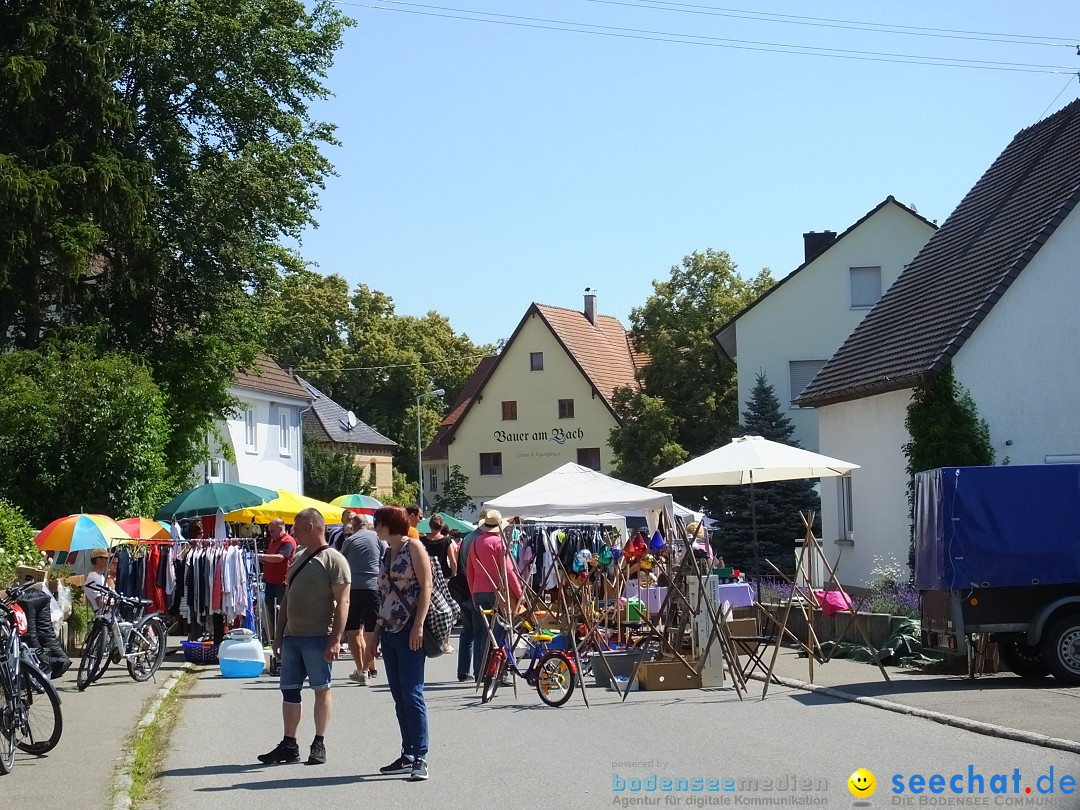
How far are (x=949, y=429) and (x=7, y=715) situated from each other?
1695cm

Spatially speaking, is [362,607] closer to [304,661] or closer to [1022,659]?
[304,661]

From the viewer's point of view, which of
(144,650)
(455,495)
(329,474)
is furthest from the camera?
(455,495)

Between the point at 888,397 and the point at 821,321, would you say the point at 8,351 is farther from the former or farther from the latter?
the point at 821,321

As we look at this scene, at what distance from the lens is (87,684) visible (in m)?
16.9

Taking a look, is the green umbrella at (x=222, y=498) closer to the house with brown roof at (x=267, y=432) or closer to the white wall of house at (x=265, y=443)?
the house with brown roof at (x=267, y=432)

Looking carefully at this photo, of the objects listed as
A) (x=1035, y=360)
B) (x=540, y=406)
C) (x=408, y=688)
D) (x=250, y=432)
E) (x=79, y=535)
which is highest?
(x=540, y=406)

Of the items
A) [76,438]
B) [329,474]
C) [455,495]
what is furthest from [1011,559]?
[455,495]

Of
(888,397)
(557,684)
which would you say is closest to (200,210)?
(888,397)

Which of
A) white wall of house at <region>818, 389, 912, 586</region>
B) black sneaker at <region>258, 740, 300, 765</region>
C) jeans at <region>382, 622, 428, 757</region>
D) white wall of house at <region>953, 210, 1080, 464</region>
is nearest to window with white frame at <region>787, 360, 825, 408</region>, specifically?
white wall of house at <region>818, 389, 912, 586</region>

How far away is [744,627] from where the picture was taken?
17.9 m

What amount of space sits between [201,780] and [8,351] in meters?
22.9

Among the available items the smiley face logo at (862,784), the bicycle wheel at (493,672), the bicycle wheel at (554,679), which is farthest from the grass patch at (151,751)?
the smiley face logo at (862,784)

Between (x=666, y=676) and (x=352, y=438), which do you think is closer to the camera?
(x=666, y=676)

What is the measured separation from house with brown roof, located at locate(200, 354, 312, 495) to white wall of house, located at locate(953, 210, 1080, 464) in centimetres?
3043
